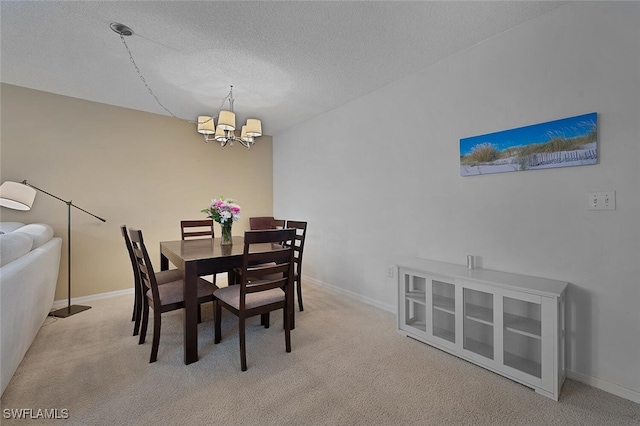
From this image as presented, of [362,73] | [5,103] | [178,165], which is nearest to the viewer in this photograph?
[362,73]

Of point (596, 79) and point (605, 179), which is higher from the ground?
point (596, 79)

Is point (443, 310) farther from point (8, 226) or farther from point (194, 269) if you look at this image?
point (8, 226)

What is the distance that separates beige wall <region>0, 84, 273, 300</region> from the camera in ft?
10.0

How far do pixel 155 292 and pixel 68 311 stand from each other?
1877 millimetres

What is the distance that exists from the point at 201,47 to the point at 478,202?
2.63 meters

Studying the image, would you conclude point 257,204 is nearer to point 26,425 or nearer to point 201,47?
point 201,47

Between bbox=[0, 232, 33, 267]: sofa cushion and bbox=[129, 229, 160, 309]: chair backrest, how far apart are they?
0.61 metres

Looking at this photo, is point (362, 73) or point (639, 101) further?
point (362, 73)

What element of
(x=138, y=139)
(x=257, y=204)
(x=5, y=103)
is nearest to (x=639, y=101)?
(x=257, y=204)

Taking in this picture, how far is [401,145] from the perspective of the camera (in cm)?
289

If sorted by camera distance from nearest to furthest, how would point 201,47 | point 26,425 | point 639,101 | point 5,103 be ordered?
point 26,425 → point 639,101 → point 201,47 → point 5,103

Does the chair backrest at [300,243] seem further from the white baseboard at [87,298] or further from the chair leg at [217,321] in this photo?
A: the white baseboard at [87,298]

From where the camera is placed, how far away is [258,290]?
6.72ft

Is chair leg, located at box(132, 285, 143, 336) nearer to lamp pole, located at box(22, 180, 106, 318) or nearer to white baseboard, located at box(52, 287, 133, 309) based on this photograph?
lamp pole, located at box(22, 180, 106, 318)
